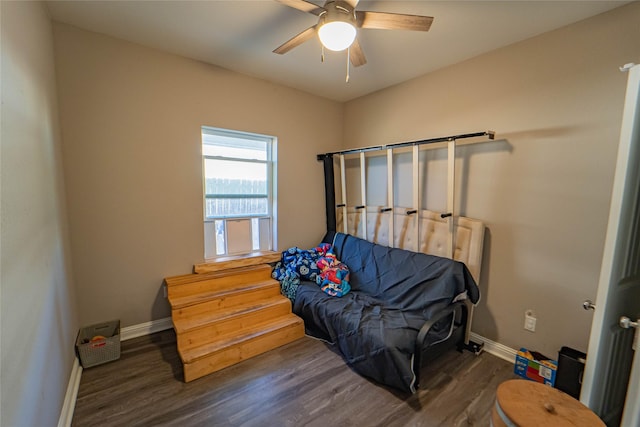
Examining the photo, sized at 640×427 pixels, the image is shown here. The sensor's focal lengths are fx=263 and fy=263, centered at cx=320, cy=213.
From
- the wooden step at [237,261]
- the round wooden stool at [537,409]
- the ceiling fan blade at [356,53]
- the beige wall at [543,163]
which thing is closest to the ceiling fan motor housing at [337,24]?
the ceiling fan blade at [356,53]

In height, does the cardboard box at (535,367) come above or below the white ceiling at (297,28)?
below

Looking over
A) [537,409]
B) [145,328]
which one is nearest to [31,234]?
[145,328]

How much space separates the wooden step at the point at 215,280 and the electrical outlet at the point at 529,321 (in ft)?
7.91

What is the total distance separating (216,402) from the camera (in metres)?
1.76

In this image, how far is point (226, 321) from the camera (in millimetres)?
2309

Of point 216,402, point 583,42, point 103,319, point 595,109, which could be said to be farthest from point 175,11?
point 595,109

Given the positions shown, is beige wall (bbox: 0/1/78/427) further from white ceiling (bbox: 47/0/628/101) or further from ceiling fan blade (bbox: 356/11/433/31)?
ceiling fan blade (bbox: 356/11/433/31)

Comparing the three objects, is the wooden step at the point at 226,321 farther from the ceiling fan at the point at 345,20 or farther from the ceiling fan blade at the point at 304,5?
the ceiling fan blade at the point at 304,5

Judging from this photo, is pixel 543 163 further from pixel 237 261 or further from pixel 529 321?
pixel 237 261

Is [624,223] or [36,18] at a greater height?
[36,18]

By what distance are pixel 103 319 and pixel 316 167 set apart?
8.80ft

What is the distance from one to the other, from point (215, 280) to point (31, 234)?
156 cm

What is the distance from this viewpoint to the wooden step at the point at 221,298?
2.29 m

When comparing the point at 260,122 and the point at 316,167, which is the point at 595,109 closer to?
the point at 316,167
